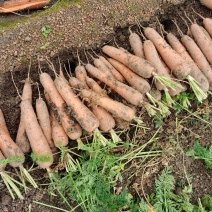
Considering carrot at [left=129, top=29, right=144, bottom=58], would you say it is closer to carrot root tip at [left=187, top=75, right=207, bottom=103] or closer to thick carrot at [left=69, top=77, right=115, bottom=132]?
carrot root tip at [left=187, top=75, right=207, bottom=103]

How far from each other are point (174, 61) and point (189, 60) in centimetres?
19

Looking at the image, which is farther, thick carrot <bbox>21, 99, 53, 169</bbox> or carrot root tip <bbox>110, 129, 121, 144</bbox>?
carrot root tip <bbox>110, 129, 121, 144</bbox>

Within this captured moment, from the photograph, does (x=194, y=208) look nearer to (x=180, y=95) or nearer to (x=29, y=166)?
(x=180, y=95)

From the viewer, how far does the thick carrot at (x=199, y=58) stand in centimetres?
331

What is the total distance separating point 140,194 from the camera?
10.2 ft

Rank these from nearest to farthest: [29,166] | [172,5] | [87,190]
A: [87,190] < [29,166] < [172,5]

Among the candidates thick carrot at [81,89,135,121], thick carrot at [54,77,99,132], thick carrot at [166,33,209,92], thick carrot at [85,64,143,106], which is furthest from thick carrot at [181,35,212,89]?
thick carrot at [54,77,99,132]

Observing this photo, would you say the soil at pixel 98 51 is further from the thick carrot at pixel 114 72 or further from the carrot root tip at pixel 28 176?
the thick carrot at pixel 114 72

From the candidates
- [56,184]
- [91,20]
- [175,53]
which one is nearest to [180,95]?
[175,53]

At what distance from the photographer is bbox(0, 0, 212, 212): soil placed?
316cm

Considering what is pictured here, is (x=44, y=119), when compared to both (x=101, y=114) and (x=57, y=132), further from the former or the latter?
(x=101, y=114)

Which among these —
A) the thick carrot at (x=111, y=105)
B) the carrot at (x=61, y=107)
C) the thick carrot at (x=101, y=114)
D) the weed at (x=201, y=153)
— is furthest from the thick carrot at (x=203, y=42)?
the carrot at (x=61, y=107)

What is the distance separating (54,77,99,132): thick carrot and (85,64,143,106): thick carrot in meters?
0.31

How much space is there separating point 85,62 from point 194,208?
1791 millimetres
